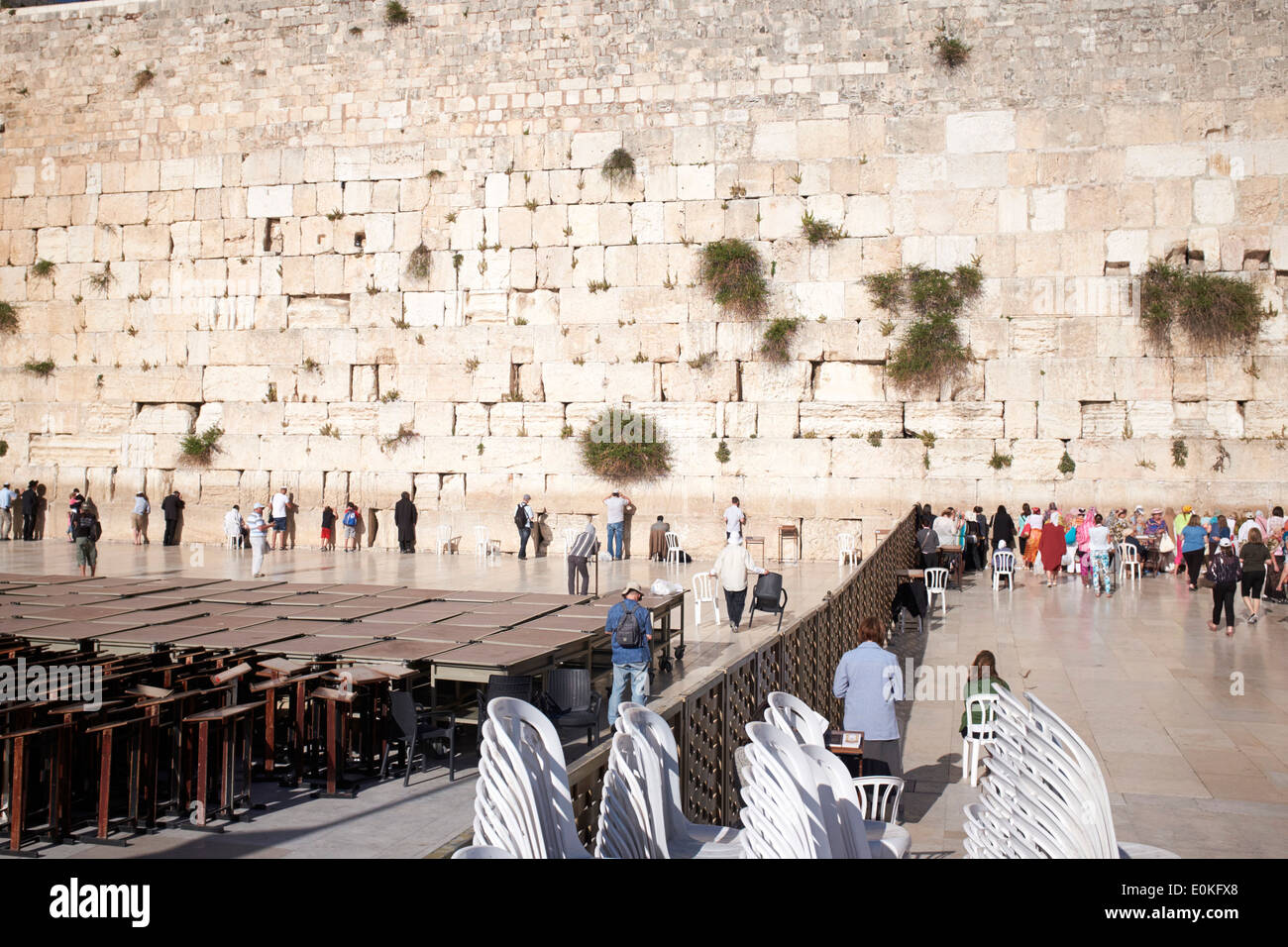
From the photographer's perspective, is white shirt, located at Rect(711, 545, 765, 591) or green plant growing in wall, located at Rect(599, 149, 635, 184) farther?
green plant growing in wall, located at Rect(599, 149, 635, 184)

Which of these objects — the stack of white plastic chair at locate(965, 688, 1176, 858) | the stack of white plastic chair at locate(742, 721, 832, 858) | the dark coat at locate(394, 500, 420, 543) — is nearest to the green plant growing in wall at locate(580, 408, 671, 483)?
the dark coat at locate(394, 500, 420, 543)

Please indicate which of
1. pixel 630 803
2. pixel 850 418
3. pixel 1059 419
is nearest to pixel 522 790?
pixel 630 803

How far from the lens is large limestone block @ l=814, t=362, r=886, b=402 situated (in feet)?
54.2

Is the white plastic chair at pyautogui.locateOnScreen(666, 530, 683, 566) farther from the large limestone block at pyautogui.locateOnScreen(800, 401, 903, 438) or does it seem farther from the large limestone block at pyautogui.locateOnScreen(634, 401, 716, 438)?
the large limestone block at pyautogui.locateOnScreen(800, 401, 903, 438)

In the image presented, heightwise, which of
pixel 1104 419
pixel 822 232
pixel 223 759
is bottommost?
pixel 223 759

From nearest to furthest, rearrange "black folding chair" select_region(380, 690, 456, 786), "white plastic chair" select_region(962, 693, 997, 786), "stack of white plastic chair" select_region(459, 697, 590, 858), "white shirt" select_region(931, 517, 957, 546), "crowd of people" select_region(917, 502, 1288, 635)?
"stack of white plastic chair" select_region(459, 697, 590, 858)
"white plastic chair" select_region(962, 693, 997, 786)
"black folding chair" select_region(380, 690, 456, 786)
"crowd of people" select_region(917, 502, 1288, 635)
"white shirt" select_region(931, 517, 957, 546)

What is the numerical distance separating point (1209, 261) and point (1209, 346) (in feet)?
4.37

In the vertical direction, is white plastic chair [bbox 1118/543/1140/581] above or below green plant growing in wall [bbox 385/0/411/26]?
below

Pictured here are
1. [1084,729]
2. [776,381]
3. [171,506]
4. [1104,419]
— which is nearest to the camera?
[1084,729]

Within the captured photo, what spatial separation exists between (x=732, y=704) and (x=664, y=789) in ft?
3.81

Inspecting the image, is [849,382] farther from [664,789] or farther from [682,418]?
[664,789]

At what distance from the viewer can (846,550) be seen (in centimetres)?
1563

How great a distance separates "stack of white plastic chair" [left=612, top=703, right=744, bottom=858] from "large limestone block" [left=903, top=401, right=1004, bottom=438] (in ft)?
44.8
